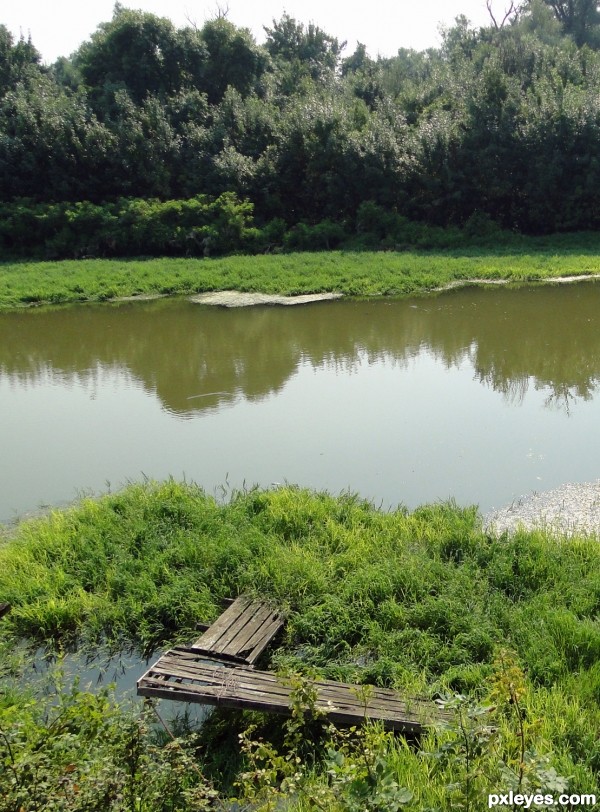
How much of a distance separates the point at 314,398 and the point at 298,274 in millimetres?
8930

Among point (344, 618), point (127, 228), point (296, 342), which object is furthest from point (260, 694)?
point (127, 228)

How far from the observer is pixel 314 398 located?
9.29m

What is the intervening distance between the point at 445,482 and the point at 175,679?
3.46 m

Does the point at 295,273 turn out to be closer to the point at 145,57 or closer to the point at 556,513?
the point at 556,513

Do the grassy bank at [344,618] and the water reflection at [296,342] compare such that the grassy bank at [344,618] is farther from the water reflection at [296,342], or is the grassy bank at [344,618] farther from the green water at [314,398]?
the water reflection at [296,342]

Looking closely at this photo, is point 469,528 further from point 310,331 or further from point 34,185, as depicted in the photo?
point 34,185

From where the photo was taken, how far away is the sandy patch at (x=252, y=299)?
1527 centimetres

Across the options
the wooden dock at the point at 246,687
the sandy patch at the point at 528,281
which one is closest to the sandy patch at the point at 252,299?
the sandy patch at the point at 528,281

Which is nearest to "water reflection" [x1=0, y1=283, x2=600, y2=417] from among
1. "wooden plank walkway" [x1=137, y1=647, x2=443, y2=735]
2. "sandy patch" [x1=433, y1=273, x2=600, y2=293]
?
"sandy patch" [x1=433, y1=273, x2=600, y2=293]

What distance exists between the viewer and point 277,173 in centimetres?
2503

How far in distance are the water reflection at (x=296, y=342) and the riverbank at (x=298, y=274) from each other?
3.76 ft

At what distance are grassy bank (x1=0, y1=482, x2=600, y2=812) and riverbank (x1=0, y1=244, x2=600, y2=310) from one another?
430 inches

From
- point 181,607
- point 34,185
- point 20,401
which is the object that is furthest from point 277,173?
point 181,607

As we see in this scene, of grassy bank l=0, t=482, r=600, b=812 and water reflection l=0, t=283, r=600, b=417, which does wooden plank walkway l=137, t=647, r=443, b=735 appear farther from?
water reflection l=0, t=283, r=600, b=417
